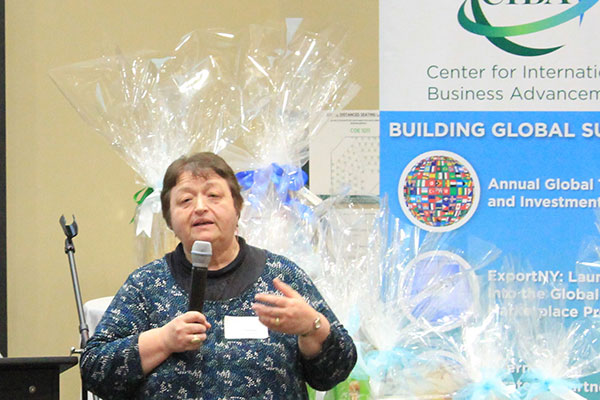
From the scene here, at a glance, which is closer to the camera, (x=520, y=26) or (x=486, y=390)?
(x=486, y=390)

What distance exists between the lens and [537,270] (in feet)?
9.73

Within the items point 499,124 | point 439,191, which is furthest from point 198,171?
point 499,124

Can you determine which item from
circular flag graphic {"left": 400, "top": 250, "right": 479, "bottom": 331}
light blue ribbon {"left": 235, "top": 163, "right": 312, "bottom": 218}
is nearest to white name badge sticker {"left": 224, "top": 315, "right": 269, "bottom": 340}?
circular flag graphic {"left": 400, "top": 250, "right": 479, "bottom": 331}

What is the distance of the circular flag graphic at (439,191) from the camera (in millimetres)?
2977

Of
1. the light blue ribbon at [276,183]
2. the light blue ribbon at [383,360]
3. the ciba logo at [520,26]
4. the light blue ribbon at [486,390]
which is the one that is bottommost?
the light blue ribbon at [486,390]

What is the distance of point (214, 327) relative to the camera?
6.56 feet

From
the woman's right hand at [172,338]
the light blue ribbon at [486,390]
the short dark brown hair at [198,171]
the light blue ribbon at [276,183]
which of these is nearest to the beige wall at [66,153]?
the light blue ribbon at [276,183]

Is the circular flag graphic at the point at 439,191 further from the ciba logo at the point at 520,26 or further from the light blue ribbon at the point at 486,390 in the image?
the light blue ribbon at the point at 486,390

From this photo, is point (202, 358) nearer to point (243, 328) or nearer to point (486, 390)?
point (243, 328)

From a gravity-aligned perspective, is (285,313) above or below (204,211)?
below

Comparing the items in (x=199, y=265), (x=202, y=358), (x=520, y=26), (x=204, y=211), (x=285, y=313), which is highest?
(x=520, y=26)

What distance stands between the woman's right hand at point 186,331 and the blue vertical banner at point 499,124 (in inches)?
50.0

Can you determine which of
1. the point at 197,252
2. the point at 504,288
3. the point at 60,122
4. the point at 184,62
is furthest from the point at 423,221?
the point at 60,122

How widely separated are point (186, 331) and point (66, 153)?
124 inches
